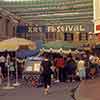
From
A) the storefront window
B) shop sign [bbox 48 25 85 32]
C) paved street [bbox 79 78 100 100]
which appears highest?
shop sign [bbox 48 25 85 32]

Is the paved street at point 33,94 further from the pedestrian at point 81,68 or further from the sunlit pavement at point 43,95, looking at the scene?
the pedestrian at point 81,68

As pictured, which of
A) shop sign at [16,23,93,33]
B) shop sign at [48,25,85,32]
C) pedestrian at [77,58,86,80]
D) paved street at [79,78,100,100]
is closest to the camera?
paved street at [79,78,100,100]

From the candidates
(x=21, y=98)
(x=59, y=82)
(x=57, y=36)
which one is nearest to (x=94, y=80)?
(x=59, y=82)

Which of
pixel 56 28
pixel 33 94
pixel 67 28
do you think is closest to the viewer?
pixel 33 94

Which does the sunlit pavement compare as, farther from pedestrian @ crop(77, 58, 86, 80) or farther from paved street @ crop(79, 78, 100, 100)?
pedestrian @ crop(77, 58, 86, 80)

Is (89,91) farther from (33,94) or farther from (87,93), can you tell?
(33,94)

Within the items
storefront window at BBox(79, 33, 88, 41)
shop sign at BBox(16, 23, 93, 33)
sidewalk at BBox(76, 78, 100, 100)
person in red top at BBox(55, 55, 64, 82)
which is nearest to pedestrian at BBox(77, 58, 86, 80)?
person in red top at BBox(55, 55, 64, 82)

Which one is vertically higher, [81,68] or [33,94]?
[81,68]

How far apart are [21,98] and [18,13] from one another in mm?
34694

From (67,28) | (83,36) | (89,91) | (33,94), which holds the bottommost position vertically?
(89,91)

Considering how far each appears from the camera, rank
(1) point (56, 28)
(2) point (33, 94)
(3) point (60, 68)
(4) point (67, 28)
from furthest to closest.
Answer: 1. (4) point (67, 28)
2. (1) point (56, 28)
3. (3) point (60, 68)
4. (2) point (33, 94)

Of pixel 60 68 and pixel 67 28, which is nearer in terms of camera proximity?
pixel 60 68

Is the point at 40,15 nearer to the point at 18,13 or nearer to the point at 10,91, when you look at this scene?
the point at 18,13

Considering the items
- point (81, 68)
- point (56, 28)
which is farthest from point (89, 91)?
point (56, 28)
